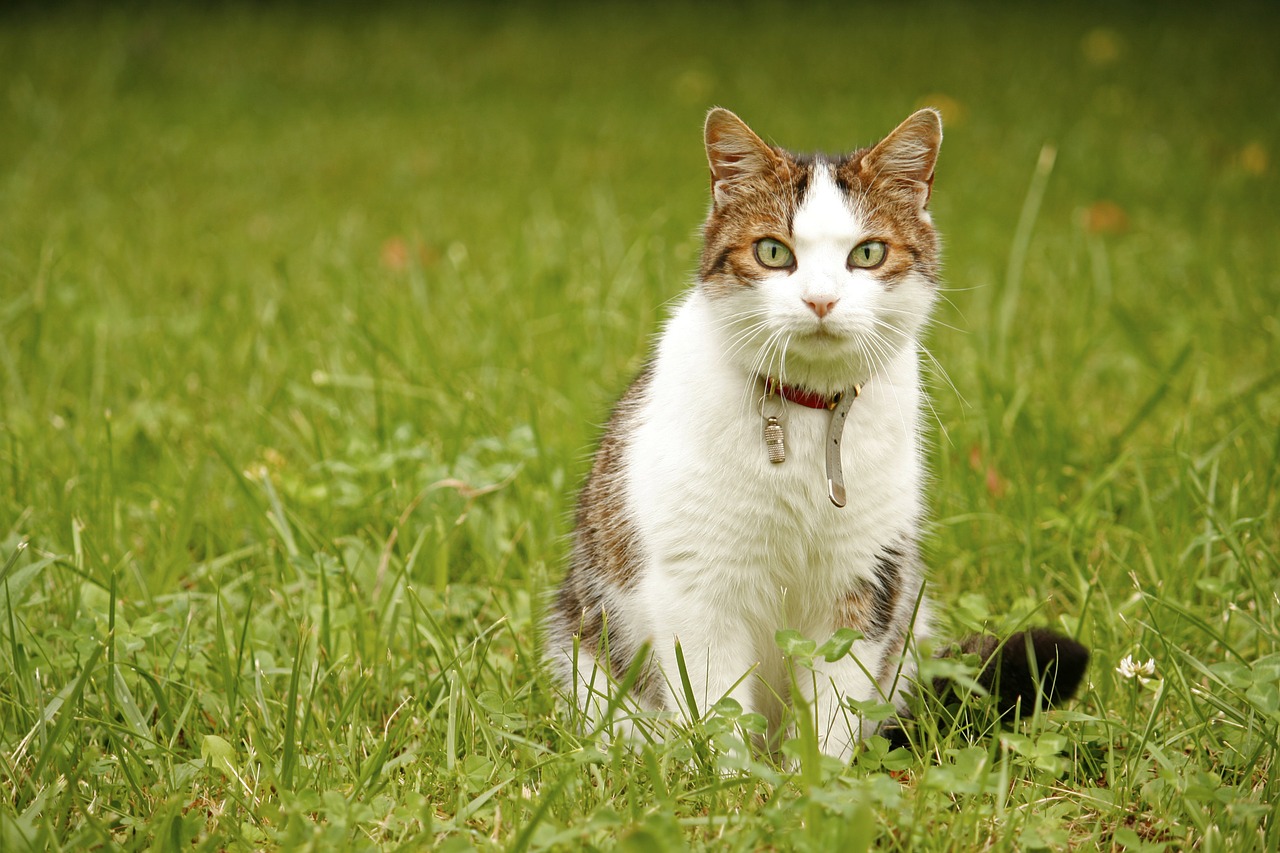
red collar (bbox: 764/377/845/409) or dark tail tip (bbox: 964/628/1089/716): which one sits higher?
red collar (bbox: 764/377/845/409)

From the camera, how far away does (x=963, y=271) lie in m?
4.23

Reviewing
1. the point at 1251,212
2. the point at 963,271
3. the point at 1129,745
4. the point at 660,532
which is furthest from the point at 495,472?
the point at 1251,212

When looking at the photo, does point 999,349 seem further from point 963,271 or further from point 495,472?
point 495,472

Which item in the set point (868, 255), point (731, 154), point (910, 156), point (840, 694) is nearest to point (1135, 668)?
point (840, 694)

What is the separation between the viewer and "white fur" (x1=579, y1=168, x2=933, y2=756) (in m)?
1.75

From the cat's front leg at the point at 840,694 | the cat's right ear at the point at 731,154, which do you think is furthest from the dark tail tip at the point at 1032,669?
the cat's right ear at the point at 731,154

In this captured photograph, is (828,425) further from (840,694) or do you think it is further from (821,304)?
(840,694)

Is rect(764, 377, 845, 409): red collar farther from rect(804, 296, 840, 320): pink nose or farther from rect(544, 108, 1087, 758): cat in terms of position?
rect(804, 296, 840, 320): pink nose

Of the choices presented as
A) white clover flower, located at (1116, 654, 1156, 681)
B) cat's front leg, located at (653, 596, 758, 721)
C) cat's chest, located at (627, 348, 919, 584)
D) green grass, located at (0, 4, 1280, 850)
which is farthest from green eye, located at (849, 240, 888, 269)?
white clover flower, located at (1116, 654, 1156, 681)

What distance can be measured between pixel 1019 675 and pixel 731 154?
1.01 meters


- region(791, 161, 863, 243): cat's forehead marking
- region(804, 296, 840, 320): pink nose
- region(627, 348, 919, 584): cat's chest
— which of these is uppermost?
region(791, 161, 863, 243): cat's forehead marking

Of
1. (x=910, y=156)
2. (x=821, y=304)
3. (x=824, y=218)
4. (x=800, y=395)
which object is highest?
(x=910, y=156)

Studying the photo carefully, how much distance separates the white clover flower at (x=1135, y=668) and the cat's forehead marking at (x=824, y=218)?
2.84ft

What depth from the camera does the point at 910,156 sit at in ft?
6.11
